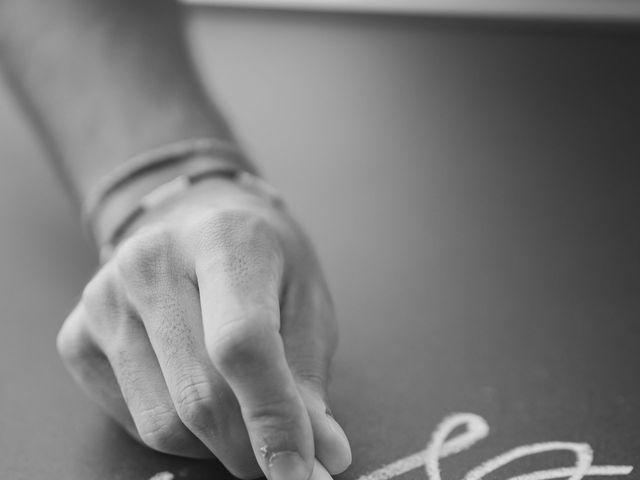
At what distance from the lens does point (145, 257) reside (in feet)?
1.65

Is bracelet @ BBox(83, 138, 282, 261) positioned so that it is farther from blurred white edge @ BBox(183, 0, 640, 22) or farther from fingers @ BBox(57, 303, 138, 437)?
blurred white edge @ BBox(183, 0, 640, 22)

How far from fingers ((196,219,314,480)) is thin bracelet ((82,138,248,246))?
0.20m

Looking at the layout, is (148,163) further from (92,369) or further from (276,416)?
(276,416)

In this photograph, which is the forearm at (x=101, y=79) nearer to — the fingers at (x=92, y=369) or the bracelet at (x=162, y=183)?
the bracelet at (x=162, y=183)

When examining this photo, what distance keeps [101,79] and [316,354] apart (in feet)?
1.09

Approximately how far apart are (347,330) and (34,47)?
359 millimetres

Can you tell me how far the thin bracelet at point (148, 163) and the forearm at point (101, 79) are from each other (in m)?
0.01

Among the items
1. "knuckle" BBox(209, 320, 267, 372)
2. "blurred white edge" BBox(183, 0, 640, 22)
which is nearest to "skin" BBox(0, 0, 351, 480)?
"knuckle" BBox(209, 320, 267, 372)

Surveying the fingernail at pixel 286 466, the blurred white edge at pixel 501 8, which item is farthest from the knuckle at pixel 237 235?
the blurred white edge at pixel 501 8

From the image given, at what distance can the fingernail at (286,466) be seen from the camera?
43 centimetres

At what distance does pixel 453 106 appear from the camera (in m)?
0.88

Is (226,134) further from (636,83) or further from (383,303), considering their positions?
(636,83)

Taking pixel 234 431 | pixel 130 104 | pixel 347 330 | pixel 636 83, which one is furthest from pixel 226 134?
pixel 636 83

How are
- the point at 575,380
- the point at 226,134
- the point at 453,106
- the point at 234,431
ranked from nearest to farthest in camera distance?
the point at 234,431 < the point at 575,380 < the point at 226,134 < the point at 453,106
